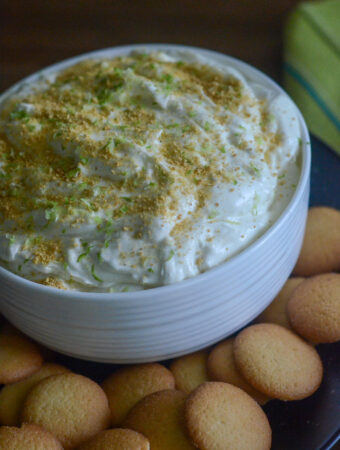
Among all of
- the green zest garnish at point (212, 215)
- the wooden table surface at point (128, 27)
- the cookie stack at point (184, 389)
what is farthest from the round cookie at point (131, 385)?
the wooden table surface at point (128, 27)

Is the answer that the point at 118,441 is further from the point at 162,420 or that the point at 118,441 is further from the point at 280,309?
the point at 280,309

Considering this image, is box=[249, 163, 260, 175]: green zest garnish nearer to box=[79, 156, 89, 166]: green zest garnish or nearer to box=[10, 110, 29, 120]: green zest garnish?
box=[79, 156, 89, 166]: green zest garnish

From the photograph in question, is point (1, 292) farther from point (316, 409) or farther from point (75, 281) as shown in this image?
point (316, 409)

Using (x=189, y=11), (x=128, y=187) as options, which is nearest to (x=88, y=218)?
(x=128, y=187)

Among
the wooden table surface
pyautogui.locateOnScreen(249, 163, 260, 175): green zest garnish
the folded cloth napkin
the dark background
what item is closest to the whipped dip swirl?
pyautogui.locateOnScreen(249, 163, 260, 175): green zest garnish

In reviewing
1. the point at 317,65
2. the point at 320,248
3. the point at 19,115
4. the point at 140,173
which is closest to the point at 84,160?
the point at 140,173

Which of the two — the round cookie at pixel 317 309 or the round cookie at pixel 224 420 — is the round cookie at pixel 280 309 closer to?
the round cookie at pixel 317 309

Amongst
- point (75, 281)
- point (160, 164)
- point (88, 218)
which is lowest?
point (75, 281)
